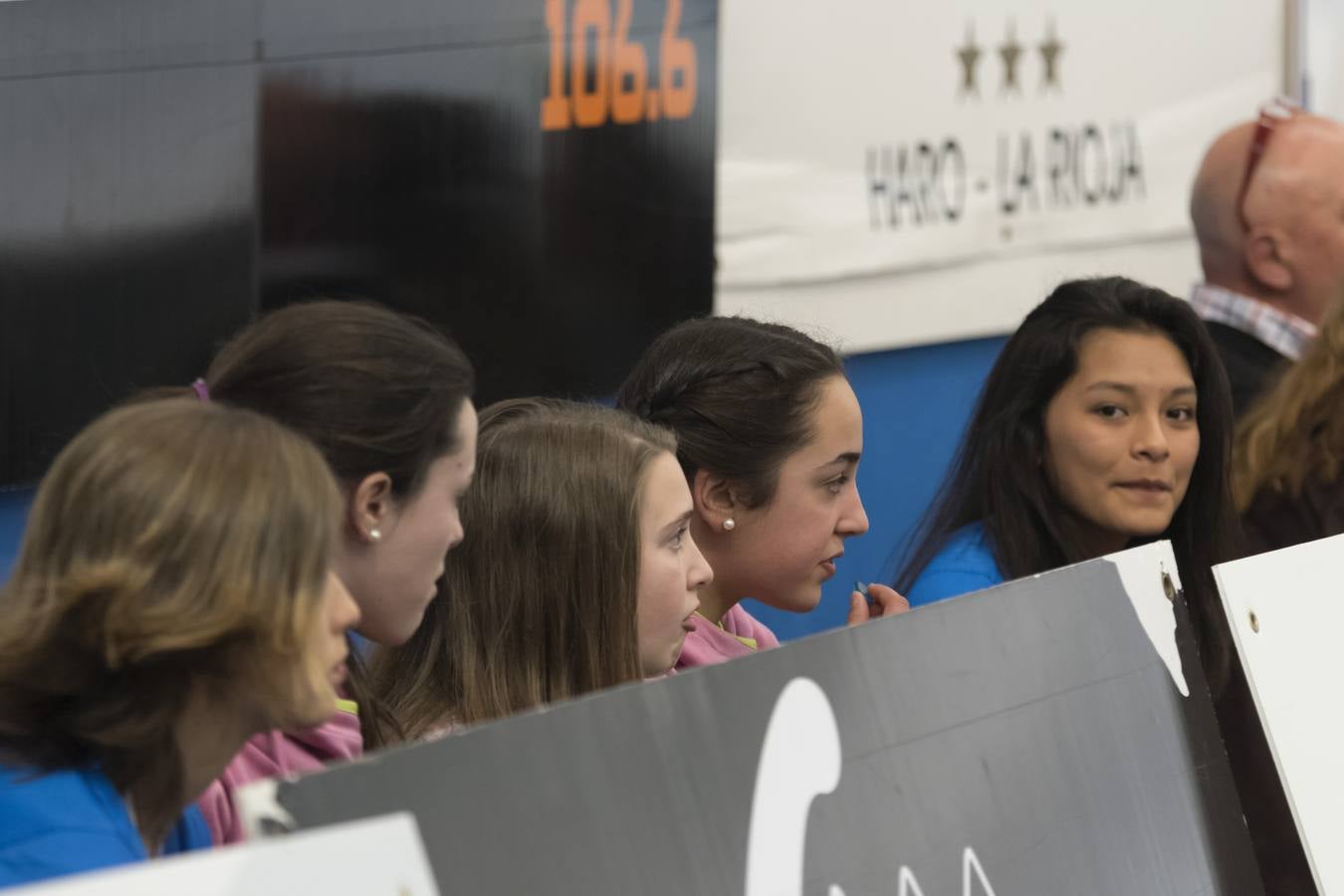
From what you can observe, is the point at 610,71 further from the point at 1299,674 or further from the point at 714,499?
the point at 1299,674

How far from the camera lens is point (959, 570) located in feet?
7.59

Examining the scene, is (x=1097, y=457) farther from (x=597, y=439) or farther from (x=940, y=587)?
(x=597, y=439)

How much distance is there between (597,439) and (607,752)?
2.45 ft

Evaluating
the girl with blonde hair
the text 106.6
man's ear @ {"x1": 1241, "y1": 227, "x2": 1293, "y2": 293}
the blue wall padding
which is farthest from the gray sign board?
man's ear @ {"x1": 1241, "y1": 227, "x2": 1293, "y2": 293}

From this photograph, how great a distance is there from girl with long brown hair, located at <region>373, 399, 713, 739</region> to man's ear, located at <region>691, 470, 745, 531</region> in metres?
0.38

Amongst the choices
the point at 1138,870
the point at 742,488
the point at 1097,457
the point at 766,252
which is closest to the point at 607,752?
the point at 1138,870

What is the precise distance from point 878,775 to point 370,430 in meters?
0.51

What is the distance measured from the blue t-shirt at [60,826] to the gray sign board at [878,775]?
0.83 ft

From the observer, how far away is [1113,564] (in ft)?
5.49

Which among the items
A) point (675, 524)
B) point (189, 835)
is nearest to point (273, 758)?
point (189, 835)

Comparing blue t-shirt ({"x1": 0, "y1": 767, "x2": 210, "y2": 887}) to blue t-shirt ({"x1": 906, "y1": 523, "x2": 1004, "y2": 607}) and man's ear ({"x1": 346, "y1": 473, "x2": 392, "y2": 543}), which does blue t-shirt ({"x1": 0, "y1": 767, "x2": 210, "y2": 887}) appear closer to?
man's ear ({"x1": 346, "y1": 473, "x2": 392, "y2": 543})

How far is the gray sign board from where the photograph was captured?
1072 mm

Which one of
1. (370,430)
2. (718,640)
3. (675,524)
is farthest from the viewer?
(718,640)

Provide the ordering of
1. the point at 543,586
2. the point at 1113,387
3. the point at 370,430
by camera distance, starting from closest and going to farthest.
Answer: the point at 370,430
the point at 543,586
the point at 1113,387
